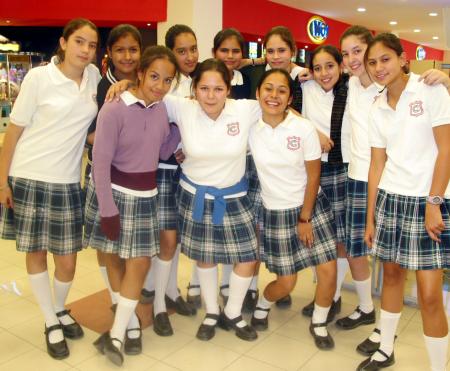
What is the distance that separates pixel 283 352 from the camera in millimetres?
2311

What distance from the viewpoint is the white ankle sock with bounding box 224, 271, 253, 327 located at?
2354 millimetres

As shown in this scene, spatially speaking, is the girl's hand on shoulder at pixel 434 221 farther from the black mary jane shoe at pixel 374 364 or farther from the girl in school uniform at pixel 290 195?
the black mary jane shoe at pixel 374 364

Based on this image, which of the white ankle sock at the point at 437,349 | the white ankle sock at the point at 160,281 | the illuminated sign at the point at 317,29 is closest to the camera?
the white ankle sock at the point at 437,349

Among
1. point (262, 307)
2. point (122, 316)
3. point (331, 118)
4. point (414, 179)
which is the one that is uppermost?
point (331, 118)

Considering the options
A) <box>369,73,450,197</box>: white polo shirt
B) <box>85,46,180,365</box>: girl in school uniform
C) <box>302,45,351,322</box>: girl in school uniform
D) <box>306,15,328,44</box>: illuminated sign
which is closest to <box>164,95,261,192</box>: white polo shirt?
<box>85,46,180,365</box>: girl in school uniform

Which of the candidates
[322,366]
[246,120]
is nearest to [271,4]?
[246,120]

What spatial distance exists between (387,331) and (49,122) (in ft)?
5.85

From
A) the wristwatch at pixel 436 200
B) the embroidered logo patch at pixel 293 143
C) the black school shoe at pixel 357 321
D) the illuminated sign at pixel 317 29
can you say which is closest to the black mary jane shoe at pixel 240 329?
the black school shoe at pixel 357 321

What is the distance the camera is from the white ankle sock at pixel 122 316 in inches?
85.0

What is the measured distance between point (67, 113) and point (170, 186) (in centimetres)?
61

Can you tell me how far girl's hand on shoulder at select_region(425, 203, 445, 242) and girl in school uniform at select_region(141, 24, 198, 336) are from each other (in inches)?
46.8

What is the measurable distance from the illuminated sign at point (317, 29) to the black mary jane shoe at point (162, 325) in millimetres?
8112

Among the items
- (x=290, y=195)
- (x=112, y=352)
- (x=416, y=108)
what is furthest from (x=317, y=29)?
(x=112, y=352)

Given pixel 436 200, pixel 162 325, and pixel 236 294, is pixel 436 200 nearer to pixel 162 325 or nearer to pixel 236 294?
pixel 236 294
